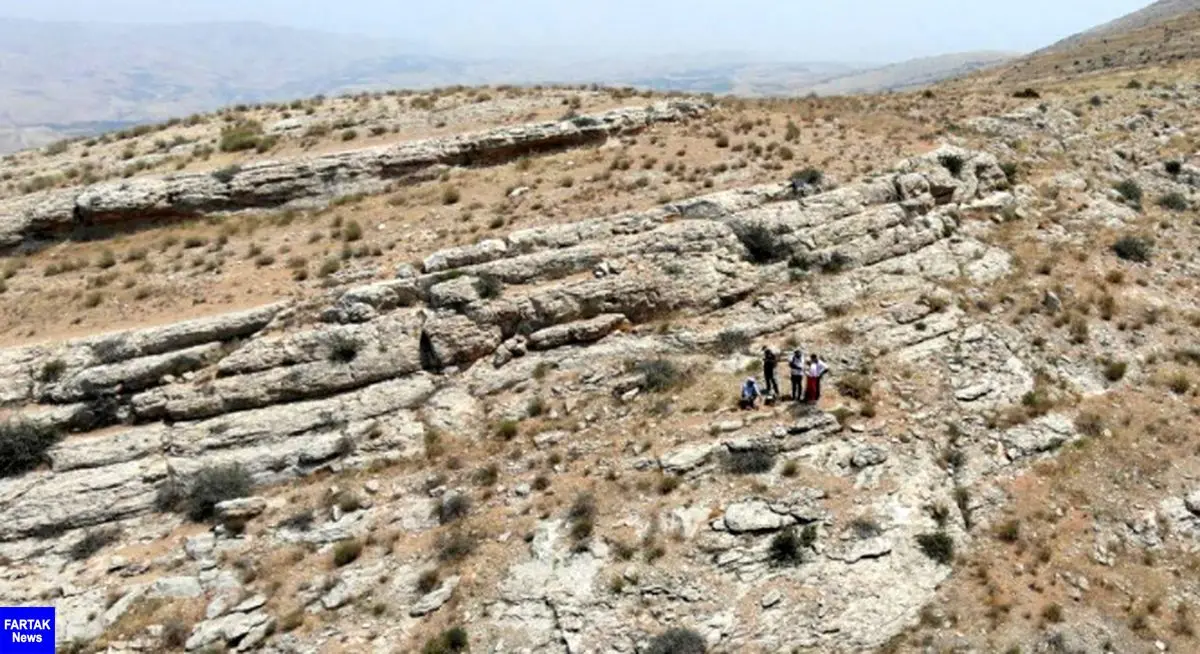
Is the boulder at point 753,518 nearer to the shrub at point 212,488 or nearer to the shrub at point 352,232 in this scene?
the shrub at point 212,488

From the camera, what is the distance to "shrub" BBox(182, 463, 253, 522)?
16219mm

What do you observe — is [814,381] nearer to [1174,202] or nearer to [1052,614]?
[1052,614]

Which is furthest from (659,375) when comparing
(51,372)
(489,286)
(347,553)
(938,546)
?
(51,372)

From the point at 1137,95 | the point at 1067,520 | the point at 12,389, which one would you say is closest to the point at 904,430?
the point at 1067,520

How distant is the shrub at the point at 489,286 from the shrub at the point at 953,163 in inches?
616

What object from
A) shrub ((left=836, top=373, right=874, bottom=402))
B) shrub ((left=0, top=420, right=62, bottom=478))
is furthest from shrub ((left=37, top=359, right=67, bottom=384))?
shrub ((left=836, top=373, right=874, bottom=402))

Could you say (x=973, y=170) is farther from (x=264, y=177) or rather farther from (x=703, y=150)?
(x=264, y=177)

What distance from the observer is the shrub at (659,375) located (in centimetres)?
1808

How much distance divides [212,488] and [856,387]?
14.6 meters

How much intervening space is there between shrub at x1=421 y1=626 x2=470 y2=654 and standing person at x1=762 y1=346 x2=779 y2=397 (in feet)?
27.9

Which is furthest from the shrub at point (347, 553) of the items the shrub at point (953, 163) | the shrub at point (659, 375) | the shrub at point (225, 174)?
the shrub at point (953, 163)

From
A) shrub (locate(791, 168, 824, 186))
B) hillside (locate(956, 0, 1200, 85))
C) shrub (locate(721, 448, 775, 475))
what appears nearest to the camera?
shrub (locate(721, 448, 775, 475))

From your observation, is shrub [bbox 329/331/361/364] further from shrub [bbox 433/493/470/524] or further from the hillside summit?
shrub [bbox 433/493/470/524]

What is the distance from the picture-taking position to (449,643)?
13242mm
